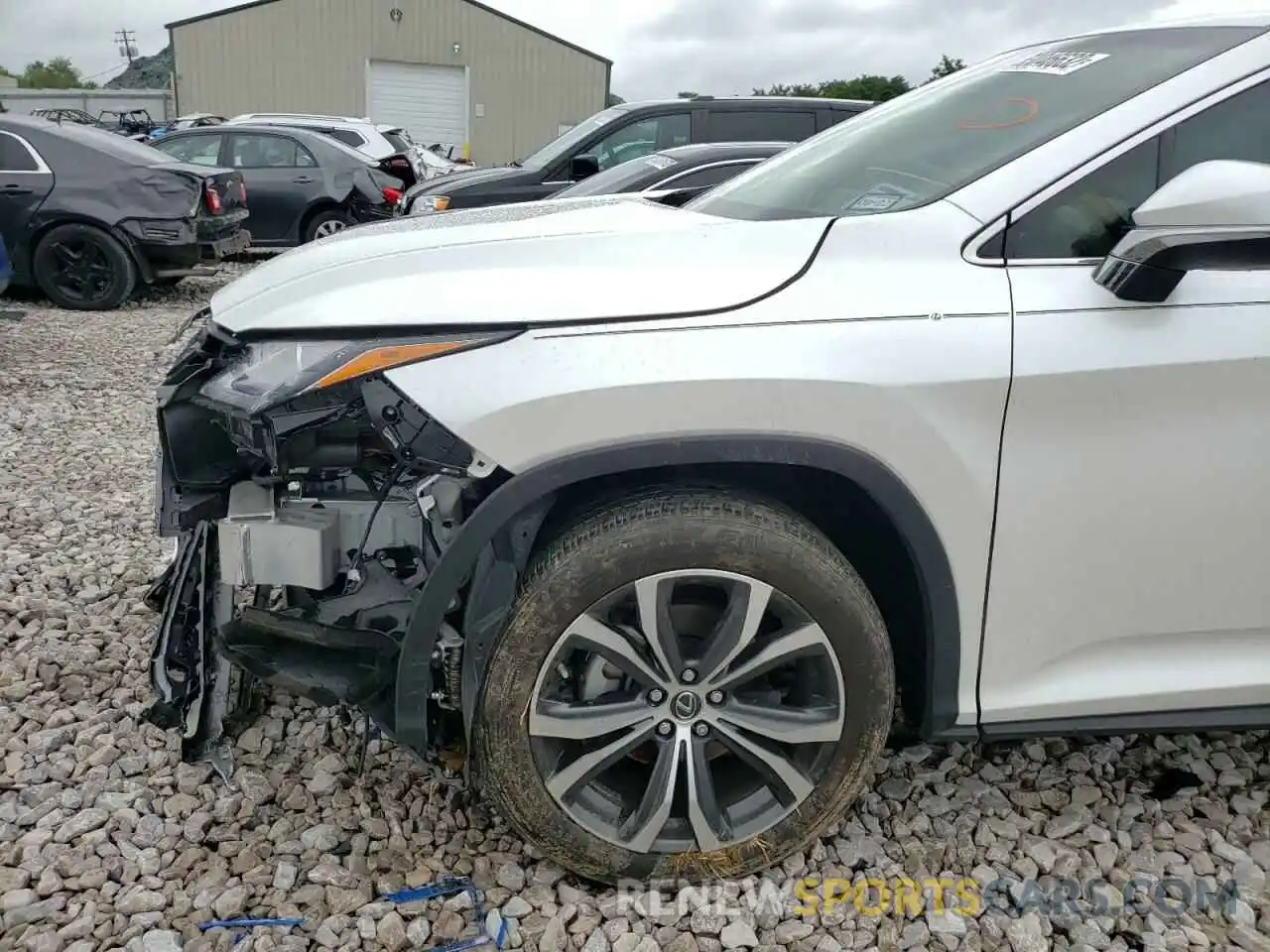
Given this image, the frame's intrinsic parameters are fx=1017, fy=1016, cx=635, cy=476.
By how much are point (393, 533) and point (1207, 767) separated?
2183 millimetres

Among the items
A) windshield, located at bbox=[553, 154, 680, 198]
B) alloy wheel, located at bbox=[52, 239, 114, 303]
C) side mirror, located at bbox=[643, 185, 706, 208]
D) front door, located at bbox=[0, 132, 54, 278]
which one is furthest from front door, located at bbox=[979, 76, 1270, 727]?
front door, located at bbox=[0, 132, 54, 278]

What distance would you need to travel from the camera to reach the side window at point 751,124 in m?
8.28

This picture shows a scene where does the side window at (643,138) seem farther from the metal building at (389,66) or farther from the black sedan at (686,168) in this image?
the metal building at (389,66)

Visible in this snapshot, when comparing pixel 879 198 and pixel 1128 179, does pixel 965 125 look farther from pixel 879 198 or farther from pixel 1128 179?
pixel 1128 179

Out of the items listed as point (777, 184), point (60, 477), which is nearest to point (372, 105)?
point (60, 477)

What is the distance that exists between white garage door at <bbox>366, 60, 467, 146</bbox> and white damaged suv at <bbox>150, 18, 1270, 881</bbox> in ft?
105

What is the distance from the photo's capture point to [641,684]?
6.61ft

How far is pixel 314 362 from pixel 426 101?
33.0 meters

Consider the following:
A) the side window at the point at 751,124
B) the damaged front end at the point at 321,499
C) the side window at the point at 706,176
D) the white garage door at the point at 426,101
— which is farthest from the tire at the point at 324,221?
the white garage door at the point at 426,101

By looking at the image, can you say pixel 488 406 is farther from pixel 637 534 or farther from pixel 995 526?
pixel 995 526

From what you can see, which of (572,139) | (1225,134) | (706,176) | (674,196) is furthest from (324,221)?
(1225,134)

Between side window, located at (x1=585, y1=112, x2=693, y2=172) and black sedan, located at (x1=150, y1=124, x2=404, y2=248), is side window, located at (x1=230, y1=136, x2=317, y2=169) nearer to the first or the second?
black sedan, located at (x1=150, y1=124, x2=404, y2=248)

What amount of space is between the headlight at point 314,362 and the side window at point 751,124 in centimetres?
690

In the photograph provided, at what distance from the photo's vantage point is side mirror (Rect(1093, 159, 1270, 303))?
1757 mm
